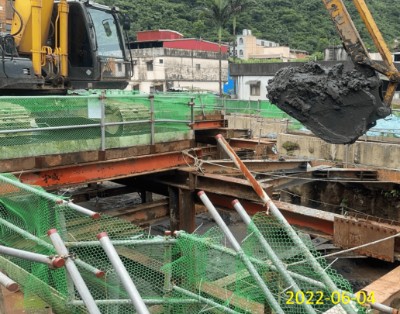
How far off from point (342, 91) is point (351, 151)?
847cm

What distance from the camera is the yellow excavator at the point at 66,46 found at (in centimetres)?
890

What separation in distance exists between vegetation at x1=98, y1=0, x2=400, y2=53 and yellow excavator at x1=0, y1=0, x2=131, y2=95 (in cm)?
5464

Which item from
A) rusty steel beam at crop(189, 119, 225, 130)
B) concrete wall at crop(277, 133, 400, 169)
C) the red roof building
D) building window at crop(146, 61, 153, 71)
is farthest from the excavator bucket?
the red roof building

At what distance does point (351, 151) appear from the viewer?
13.9 meters

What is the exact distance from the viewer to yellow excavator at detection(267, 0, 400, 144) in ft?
19.0

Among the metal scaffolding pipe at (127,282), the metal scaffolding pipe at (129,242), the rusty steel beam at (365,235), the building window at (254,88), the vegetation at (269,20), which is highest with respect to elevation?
the vegetation at (269,20)

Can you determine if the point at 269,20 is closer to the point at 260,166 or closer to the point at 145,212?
the point at 260,166

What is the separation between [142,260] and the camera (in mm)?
4680

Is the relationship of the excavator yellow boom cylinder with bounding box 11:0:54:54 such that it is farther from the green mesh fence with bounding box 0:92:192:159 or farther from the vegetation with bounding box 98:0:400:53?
the vegetation with bounding box 98:0:400:53

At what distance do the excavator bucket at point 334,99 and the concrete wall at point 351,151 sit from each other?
780 centimetres

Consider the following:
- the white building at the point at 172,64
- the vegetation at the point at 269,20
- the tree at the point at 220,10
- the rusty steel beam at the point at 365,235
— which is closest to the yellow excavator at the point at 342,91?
the rusty steel beam at the point at 365,235

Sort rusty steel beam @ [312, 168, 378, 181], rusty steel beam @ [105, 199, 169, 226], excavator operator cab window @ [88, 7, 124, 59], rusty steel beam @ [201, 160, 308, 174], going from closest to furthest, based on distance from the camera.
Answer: rusty steel beam @ [105, 199, 169, 226]
rusty steel beam @ [201, 160, 308, 174]
excavator operator cab window @ [88, 7, 124, 59]
rusty steel beam @ [312, 168, 378, 181]

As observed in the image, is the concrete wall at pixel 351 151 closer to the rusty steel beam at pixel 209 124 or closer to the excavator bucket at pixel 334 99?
the rusty steel beam at pixel 209 124

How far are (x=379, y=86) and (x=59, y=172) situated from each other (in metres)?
5.16
